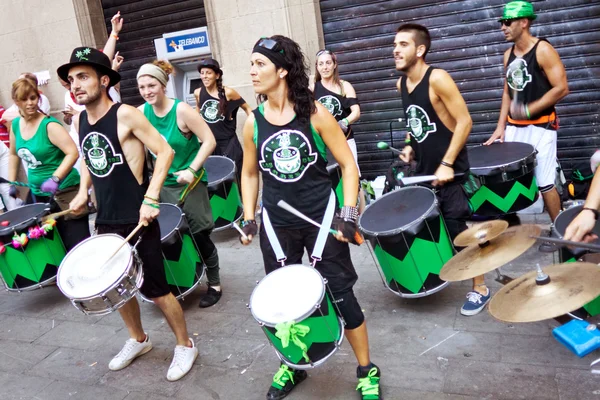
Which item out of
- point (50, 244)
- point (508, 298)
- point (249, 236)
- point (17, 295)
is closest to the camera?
point (508, 298)

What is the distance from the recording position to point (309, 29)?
7.13 m

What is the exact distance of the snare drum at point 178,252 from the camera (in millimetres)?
4336

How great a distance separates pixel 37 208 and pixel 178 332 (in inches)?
84.8

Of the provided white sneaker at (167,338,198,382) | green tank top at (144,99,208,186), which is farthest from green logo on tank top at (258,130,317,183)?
green tank top at (144,99,208,186)

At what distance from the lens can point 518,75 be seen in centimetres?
513

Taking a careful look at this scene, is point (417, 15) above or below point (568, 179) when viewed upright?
above

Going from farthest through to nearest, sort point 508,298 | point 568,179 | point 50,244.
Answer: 1. point 568,179
2. point 50,244
3. point 508,298

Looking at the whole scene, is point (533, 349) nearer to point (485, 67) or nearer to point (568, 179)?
point (568, 179)

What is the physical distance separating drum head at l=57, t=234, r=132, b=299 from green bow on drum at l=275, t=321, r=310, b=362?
110 cm

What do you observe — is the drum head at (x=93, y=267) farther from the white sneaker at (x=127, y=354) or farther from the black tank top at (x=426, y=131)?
the black tank top at (x=426, y=131)

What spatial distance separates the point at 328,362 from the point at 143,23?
6643 millimetres

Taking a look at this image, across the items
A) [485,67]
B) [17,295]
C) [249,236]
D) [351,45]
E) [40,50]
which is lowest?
[17,295]

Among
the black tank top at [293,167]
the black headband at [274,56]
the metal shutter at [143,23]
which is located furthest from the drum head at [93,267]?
the metal shutter at [143,23]

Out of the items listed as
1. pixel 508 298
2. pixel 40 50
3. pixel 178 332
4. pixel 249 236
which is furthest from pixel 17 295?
pixel 508 298
